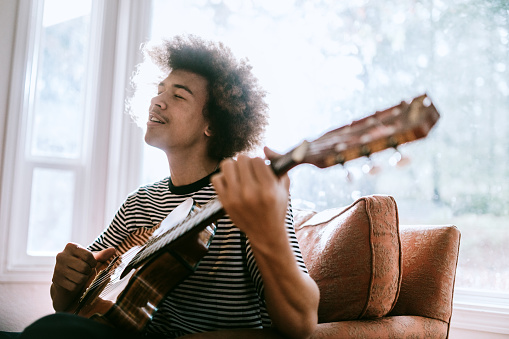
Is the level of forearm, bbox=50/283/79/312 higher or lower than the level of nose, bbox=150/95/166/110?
lower

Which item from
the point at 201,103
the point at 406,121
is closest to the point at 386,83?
the point at 201,103

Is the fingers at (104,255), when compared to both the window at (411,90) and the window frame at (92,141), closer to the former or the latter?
the window at (411,90)

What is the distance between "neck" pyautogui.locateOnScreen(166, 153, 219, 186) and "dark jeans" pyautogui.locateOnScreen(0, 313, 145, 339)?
553 mm

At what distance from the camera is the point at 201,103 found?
1.39 meters

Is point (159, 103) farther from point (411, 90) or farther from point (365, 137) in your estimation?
point (411, 90)

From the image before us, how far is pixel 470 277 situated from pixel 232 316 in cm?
116

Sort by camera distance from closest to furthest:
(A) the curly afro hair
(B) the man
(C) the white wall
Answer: (B) the man, (A) the curly afro hair, (C) the white wall

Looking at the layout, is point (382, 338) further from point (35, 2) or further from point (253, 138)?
point (35, 2)

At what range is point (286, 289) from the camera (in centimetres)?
83

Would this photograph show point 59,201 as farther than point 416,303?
Yes

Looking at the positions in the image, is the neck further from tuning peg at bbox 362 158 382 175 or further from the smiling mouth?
tuning peg at bbox 362 158 382 175

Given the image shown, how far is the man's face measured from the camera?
1.31 m

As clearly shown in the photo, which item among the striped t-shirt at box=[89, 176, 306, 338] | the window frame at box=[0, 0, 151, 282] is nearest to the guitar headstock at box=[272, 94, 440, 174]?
the striped t-shirt at box=[89, 176, 306, 338]

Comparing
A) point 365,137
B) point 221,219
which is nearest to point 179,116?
point 221,219
